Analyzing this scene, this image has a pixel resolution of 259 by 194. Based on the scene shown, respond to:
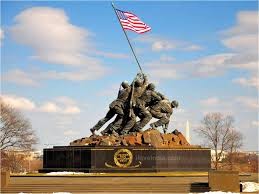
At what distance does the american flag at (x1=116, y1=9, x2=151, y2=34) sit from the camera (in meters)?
29.1

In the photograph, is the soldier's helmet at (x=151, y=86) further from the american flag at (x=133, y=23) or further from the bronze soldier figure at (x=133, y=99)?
the american flag at (x=133, y=23)

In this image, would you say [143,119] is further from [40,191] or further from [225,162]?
[225,162]

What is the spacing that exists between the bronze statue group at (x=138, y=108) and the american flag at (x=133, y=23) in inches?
108

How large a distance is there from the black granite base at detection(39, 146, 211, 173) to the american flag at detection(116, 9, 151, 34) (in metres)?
6.79

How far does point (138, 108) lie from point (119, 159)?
155 inches

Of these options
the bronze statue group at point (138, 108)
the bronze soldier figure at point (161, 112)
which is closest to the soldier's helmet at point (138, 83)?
the bronze statue group at point (138, 108)

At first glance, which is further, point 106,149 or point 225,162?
point 225,162

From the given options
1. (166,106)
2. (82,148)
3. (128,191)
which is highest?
(166,106)

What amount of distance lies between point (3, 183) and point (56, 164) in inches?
308

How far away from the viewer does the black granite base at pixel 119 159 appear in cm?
2675

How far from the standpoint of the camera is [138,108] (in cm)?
2964

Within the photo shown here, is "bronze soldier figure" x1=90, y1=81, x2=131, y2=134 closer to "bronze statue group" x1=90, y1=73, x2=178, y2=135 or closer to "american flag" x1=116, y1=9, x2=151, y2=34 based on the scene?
"bronze statue group" x1=90, y1=73, x2=178, y2=135

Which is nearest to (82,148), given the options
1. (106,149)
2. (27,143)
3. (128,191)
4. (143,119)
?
(106,149)

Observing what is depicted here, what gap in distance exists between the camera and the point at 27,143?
47312mm
